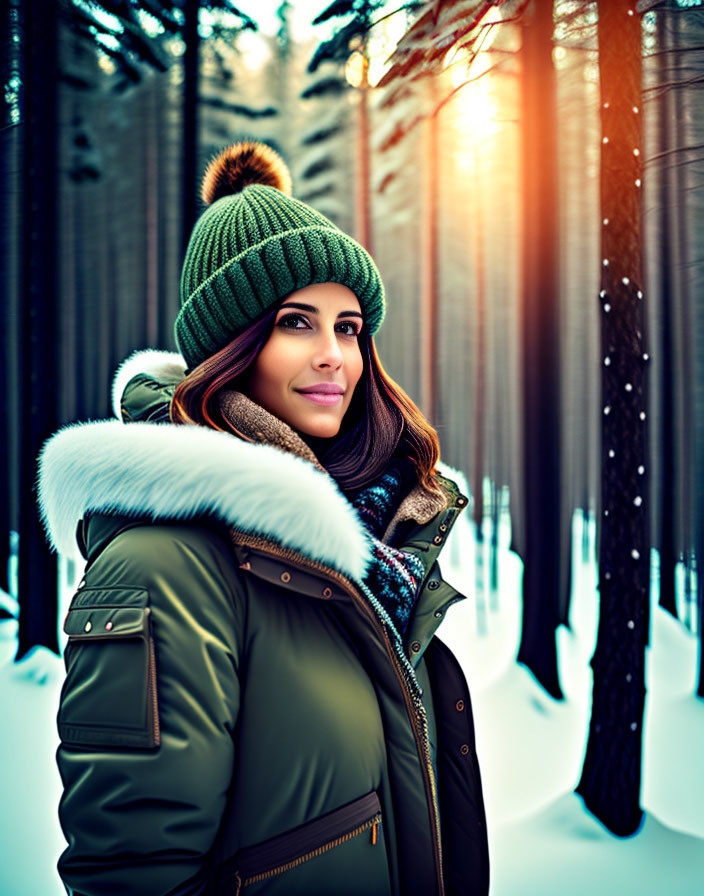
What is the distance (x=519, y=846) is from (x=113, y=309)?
16.8ft

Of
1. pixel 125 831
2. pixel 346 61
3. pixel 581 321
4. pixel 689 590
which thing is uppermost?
pixel 346 61

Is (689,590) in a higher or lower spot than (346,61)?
lower

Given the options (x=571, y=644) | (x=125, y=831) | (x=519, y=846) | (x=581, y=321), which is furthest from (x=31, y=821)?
(x=581, y=321)

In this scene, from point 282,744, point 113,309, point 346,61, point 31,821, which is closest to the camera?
point 282,744

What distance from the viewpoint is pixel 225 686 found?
0.83 metres

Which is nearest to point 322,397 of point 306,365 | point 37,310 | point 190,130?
point 306,365

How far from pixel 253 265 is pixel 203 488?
1.80 ft

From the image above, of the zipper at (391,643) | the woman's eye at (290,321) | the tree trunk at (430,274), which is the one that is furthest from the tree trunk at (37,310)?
the zipper at (391,643)

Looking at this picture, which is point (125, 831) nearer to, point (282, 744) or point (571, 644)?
point (282, 744)

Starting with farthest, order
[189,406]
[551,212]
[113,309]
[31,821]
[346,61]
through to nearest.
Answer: [113,309], [551,212], [346,61], [31,821], [189,406]

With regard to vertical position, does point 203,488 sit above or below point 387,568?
above

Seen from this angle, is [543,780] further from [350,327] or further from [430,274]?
[430,274]

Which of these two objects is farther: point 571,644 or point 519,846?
point 571,644

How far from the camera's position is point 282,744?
2.85 ft
